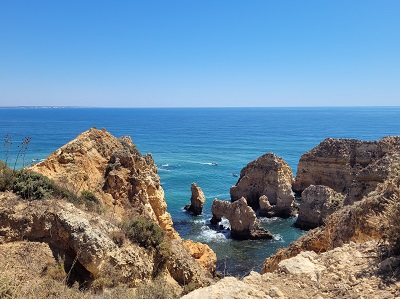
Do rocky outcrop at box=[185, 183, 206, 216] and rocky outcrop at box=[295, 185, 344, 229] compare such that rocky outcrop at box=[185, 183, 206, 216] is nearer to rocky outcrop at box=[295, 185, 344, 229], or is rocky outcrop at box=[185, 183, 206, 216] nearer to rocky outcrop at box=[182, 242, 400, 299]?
rocky outcrop at box=[295, 185, 344, 229]

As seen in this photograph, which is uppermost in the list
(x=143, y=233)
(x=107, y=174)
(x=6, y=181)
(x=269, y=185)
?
(x=6, y=181)

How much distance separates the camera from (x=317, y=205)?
34.2 metres

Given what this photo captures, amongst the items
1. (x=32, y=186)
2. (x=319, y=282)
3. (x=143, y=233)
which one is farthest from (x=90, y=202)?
(x=319, y=282)

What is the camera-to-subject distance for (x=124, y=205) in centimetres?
1736

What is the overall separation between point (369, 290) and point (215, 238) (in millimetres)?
27595

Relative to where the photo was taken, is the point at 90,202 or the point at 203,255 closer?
the point at 90,202

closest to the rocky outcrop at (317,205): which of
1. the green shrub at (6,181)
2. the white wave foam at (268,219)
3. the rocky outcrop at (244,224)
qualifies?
the white wave foam at (268,219)

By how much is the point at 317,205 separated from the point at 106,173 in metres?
24.7

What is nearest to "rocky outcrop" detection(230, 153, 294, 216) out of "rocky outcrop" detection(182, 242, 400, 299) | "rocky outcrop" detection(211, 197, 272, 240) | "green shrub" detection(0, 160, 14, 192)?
"rocky outcrop" detection(211, 197, 272, 240)

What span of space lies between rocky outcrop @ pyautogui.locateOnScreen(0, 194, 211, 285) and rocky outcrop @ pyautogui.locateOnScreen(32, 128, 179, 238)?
12.8ft

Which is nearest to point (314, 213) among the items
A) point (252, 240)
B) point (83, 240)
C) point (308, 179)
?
point (252, 240)

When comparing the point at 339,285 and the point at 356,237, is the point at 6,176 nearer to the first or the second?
the point at 339,285

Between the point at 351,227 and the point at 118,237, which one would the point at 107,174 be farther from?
the point at 351,227

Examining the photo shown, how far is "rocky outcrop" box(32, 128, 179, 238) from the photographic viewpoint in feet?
53.9
